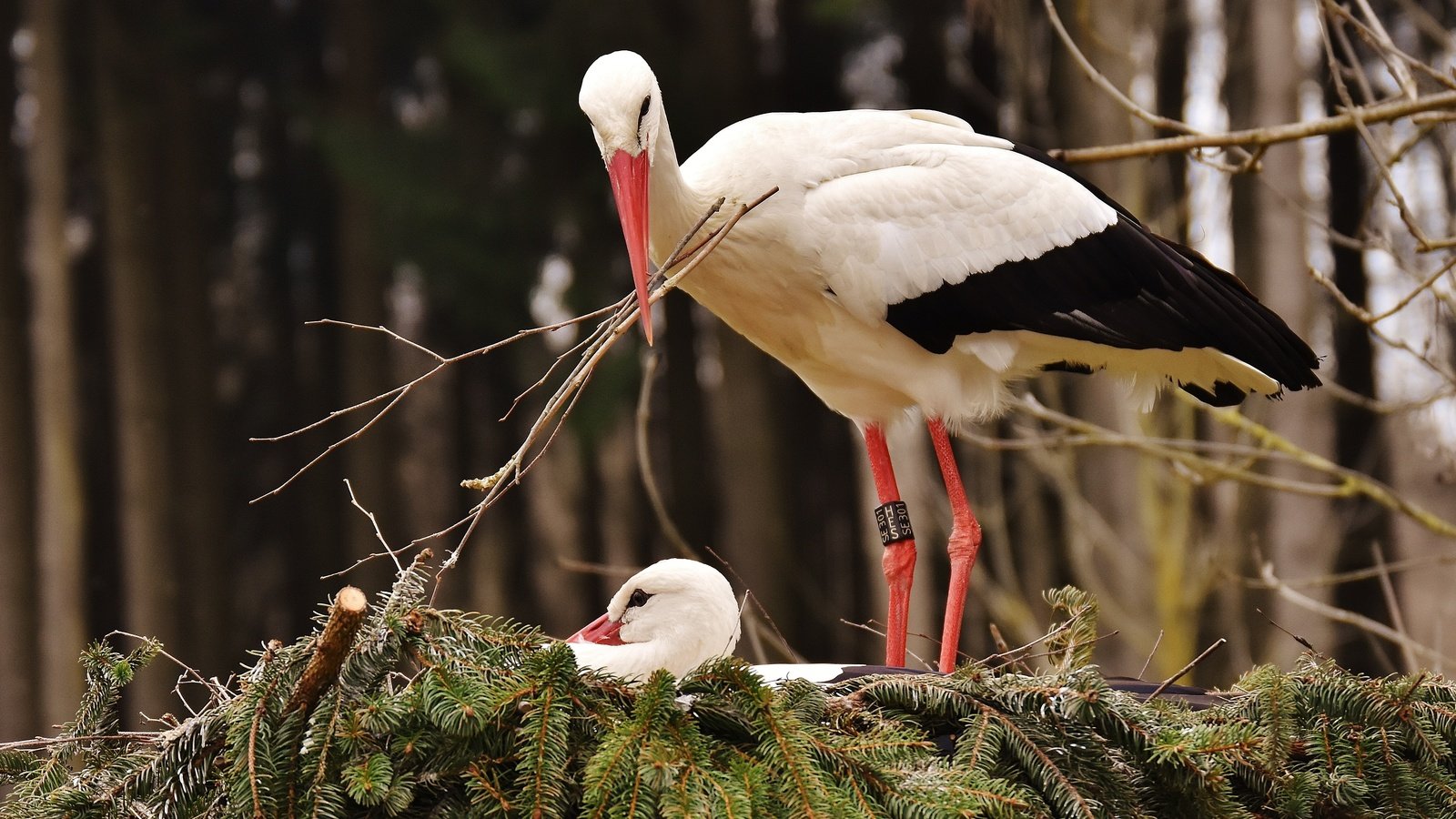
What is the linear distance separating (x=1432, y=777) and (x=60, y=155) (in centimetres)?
1249

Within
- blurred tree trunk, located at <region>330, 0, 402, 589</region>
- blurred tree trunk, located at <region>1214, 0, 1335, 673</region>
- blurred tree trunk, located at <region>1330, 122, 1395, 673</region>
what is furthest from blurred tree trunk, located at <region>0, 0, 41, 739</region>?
blurred tree trunk, located at <region>1330, 122, 1395, 673</region>

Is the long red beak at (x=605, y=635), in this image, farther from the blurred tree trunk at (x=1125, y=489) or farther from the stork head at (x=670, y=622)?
the blurred tree trunk at (x=1125, y=489)

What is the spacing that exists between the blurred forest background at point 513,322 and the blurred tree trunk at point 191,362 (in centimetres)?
5

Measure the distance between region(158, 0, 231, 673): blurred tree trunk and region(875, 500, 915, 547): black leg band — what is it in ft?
33.5

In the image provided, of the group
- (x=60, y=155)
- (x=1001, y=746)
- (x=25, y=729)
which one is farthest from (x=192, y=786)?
(x=60, y=155)

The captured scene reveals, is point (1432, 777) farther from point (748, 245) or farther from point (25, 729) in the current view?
point (25, 729)

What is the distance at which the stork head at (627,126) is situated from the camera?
4109 millimetres

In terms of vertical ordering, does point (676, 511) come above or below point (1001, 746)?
below

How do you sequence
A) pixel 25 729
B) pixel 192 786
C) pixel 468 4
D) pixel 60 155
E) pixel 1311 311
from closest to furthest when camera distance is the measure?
pixel 192 786, pixel 1311 311, pixel 25 729, pixel 60 155, pixel 468 4

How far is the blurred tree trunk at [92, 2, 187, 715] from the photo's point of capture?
1362 cm

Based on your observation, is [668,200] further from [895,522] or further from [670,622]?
[895,522]

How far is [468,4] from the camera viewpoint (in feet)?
46.7

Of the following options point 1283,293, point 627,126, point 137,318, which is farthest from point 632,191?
point 137,318

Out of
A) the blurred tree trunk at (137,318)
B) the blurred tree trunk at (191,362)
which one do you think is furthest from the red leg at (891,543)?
the blurred tree trunk at (191,362)
